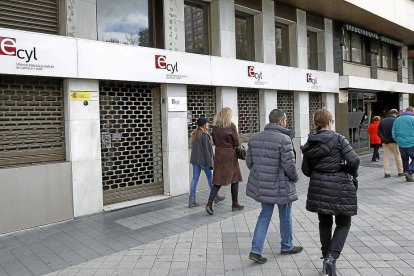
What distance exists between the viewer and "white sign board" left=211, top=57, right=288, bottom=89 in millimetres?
9008

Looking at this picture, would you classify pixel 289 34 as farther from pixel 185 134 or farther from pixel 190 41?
pixel 185 134

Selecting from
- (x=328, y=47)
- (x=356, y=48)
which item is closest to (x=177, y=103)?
(x=328, y=47)

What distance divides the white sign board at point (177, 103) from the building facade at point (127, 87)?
2 cm

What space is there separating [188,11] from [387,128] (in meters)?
5.73

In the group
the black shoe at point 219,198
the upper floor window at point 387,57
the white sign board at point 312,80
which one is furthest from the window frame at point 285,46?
the upper floor window at point 387,57

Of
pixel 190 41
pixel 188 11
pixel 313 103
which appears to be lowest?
pixel 313 103

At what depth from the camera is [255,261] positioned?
4344 mm

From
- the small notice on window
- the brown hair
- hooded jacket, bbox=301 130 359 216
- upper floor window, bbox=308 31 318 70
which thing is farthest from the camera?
upper floor window, bbox=308 31 318 70

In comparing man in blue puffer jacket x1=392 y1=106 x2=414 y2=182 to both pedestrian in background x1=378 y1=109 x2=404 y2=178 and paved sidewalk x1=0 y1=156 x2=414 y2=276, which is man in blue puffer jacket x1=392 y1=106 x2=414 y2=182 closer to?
pedestrian in background x1=378 y1=109 x2=404 y2=178

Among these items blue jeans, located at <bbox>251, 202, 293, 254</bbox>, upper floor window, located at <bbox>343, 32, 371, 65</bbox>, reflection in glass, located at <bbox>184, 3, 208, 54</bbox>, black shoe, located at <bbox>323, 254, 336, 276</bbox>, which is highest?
upper floor window, located at <bbox>343, 32, 371, 65</bbox>

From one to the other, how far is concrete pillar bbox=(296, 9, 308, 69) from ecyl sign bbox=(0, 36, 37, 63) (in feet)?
27.4

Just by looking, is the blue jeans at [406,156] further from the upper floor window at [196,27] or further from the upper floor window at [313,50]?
the upper floor window at [196,27]

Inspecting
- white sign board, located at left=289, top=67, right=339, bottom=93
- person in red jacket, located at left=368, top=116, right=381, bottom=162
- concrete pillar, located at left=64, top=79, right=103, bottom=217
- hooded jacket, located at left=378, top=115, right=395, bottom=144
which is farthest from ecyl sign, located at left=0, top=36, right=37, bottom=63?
person in red jacket, located at left=368, top=116, right=381, bottom=162

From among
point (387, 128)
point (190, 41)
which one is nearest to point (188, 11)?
point (190, 41)
